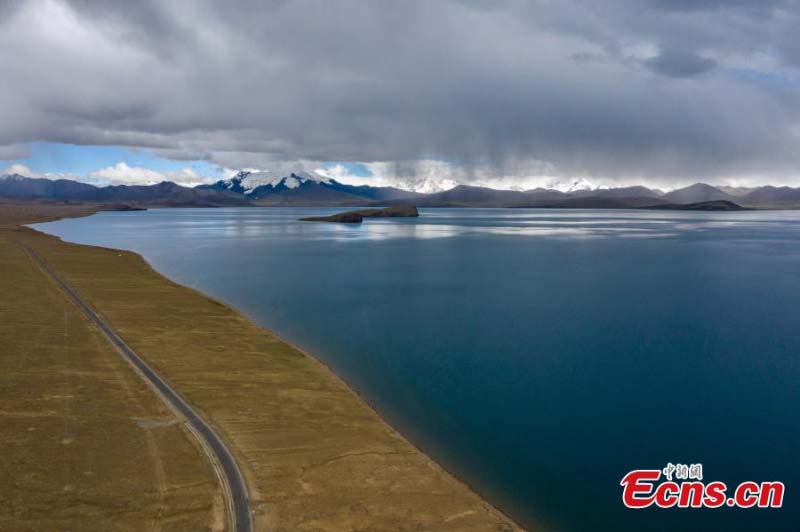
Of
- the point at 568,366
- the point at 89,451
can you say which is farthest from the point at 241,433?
the point at 568,366

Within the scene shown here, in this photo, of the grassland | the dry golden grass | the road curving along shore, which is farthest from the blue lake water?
the dry golden grass

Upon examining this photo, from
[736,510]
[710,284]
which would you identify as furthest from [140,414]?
[710,284]

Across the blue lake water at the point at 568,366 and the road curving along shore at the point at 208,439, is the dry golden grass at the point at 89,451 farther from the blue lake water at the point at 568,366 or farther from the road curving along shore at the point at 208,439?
the blue lake water at the point at 568,366

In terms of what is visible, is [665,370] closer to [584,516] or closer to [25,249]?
[584,516]

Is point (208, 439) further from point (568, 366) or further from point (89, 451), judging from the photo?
point (568, 366)

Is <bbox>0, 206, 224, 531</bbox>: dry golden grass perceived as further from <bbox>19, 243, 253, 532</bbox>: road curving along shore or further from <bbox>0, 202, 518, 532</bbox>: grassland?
<bbox>19, 243, 253, 532</bbox>: road curving along shore

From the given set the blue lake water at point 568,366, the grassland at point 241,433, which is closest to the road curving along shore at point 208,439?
the grassland at point 241,433
